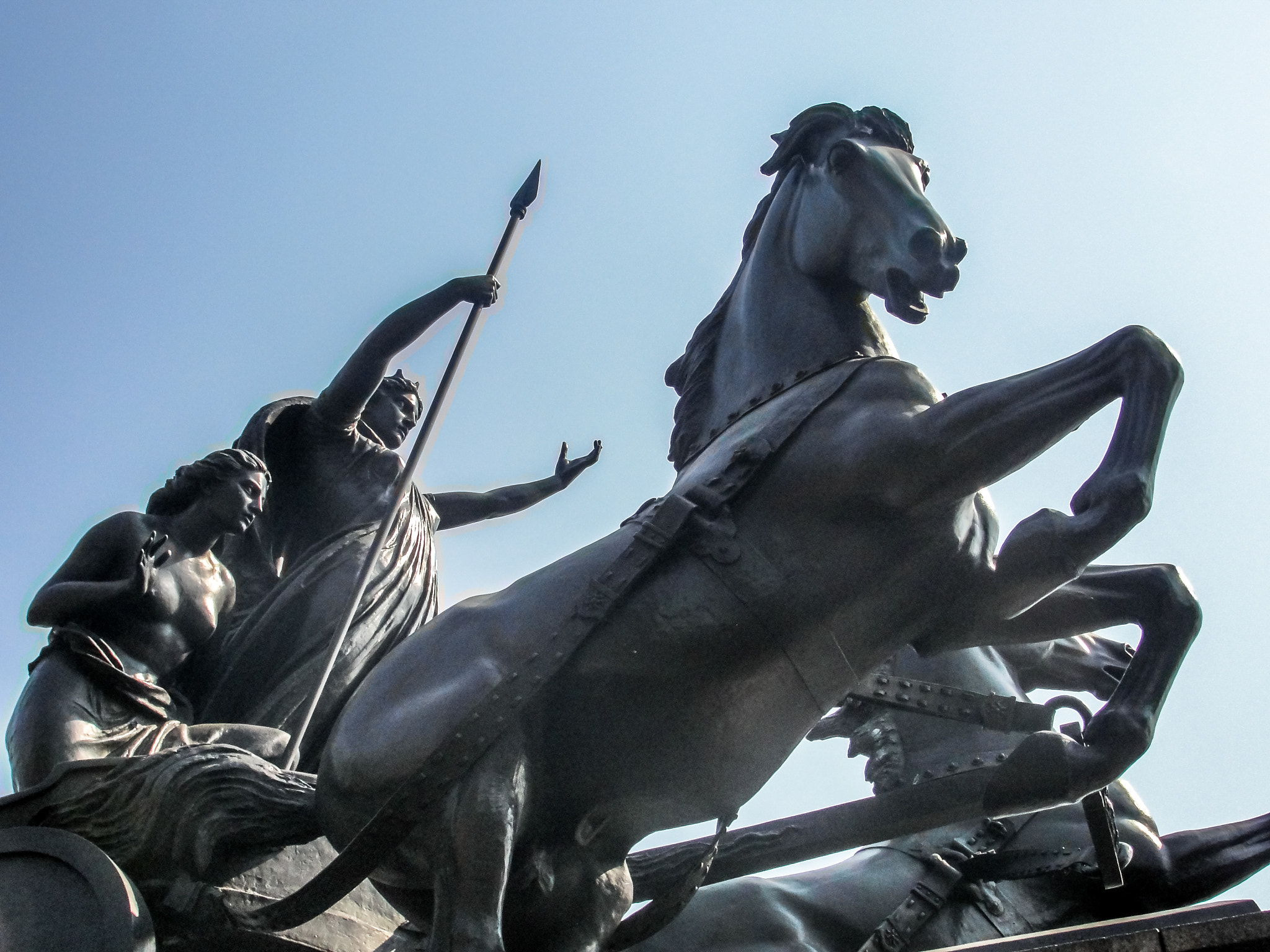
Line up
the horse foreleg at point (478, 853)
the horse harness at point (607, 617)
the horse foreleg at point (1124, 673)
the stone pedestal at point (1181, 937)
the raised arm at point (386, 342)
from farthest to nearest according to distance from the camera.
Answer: the raised arm at point (386, 342) → the horse foreleg at point (1124, 673) → the horse harness at point (607, 617) → the horse foreleg at point (478, 853) → the stone pedestal at point (1181, 937)

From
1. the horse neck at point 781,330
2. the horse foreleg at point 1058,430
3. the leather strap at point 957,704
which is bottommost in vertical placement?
the leather strap at point 957,704

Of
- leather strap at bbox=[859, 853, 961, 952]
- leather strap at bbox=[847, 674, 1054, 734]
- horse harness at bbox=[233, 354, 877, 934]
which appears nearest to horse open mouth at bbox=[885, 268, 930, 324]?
horse harness at bbox=[233, 354, 877, 934]

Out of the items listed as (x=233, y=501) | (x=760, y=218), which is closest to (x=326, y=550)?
→ (x=233, y=501)

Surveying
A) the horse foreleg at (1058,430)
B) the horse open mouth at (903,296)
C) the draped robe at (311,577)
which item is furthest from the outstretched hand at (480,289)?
the horse foreleg at (1058,430)

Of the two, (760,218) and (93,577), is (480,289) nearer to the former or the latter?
(760,218)

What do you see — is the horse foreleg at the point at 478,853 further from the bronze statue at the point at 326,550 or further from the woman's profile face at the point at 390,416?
the woman's profile face at the point at 390,416

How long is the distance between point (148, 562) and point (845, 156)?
112 inches

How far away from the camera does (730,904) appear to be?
5367 mm

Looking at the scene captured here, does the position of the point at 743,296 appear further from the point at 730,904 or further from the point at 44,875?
the point at 44,875

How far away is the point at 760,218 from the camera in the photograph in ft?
17.7

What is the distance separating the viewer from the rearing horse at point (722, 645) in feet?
12.7

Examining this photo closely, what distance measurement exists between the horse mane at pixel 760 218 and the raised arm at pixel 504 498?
2.64 metres

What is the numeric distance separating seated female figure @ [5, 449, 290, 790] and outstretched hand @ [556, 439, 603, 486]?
2.39 meters

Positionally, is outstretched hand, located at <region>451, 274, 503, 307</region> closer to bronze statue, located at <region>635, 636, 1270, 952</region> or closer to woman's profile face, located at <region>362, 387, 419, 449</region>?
woman's profile face, located at <region>362, 387, 419, 449</region>
